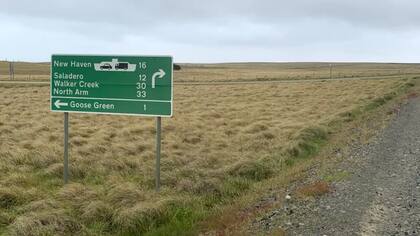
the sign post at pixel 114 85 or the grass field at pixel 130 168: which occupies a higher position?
the sign post at pixel 114 85

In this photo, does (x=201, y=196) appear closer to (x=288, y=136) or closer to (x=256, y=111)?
(x=288, y=136)

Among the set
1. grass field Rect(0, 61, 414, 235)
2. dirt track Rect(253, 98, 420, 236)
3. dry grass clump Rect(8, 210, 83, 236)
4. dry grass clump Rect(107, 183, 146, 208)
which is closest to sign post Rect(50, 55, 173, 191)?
dry grass clump Rect(107, 183, 146, 208)

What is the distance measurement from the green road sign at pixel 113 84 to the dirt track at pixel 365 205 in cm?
289

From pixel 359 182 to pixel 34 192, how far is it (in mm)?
5410

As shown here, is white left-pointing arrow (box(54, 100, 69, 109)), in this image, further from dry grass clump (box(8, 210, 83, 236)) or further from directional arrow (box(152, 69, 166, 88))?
dry grass clump (box(8, 210, 83, 236))

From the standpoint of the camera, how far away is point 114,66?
891 cm

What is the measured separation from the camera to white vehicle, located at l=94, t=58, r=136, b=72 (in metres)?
8.77

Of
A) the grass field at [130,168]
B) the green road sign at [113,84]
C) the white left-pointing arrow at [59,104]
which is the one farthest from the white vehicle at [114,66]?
the grass field at [130,168]

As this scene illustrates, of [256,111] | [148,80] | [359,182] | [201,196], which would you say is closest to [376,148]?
[359,182]

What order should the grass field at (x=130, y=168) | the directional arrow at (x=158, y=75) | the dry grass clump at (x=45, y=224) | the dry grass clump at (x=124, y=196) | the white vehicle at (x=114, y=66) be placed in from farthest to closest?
the white vehicle at (x=114, y=66) → the directional arrow at (x=158, y=75) → the dry grass clump at (x=124, y=196) → the grass field at (x=130, y=168) → the dry grass clump at (x=45, y=224)

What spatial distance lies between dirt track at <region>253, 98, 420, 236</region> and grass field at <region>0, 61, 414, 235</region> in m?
1.51

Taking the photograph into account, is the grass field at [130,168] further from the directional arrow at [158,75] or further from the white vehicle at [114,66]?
the white vehicle at [114,66]

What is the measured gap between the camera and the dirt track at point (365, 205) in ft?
20.0

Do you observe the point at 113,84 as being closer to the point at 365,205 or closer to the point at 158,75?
the point at 158,75
